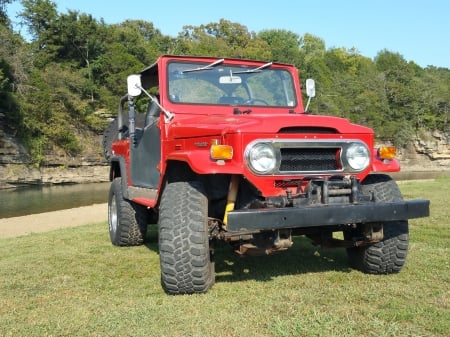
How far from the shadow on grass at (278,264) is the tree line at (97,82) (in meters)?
30.9

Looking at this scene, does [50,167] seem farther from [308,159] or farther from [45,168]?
[308,159]

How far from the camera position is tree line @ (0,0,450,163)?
37031 mm

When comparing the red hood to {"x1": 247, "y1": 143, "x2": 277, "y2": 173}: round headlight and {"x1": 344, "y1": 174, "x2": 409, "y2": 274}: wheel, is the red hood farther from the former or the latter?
{"x1": 344, "y1": 174, "x2": 409, "y2": 274}: wheel

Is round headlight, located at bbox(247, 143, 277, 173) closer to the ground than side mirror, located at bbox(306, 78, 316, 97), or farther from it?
closer to the ground

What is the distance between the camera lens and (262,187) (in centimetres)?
423

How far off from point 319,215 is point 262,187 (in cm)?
55

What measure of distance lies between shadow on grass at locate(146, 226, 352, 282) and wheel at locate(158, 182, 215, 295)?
0.62 metres

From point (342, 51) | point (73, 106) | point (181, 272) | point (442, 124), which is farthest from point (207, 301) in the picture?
point (342, 51)

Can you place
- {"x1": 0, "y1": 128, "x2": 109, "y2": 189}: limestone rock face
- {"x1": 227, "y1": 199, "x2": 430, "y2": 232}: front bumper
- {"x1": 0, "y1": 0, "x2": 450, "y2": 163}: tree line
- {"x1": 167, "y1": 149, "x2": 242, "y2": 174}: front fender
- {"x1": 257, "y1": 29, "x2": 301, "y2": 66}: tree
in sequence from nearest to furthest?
{"x1": 227, "y1": 199, "x2": 430, "y2": 232}: front bumper
{"x1": 167, "y1": 149, "x2": 242, "y2": 174}: front fender
{"x1": 0, "y1": 128, "x2": 109, "y2": 189}: limestone rock face
{"x1": 0, "y1": 0, "x2": 450, "y2": 163}: tree line
{"x1": 257, "y1": 29, "x2": 301, "y2": 66}: tree

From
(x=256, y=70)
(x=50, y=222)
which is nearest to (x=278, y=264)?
(x=256, y=70)

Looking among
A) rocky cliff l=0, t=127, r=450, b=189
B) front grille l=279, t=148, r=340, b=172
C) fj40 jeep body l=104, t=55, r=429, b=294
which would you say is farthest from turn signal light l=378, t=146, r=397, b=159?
rocky cliff l=0, t=127, r=450, b=189

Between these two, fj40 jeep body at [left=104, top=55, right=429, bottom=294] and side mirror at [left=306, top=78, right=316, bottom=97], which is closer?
fj40 jeep body at [left=104, top=55, right=429, bottom=294]

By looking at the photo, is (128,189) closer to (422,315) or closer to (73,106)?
(422,315)

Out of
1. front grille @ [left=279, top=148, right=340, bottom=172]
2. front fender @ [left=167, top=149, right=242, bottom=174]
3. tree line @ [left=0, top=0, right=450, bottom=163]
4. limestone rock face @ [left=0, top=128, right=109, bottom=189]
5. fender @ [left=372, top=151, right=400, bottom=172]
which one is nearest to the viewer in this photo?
front fender @ [left=167, top=149, right=242, bottom=174]
